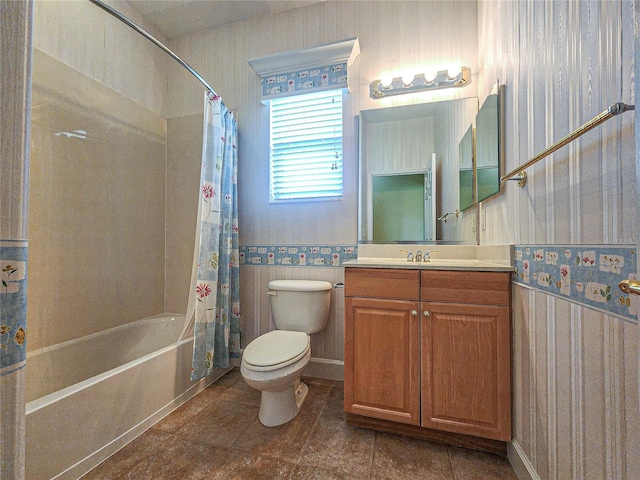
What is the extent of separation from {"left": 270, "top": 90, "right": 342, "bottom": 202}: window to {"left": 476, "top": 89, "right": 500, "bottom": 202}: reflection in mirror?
0.92 m

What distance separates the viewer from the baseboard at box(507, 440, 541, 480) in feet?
3.28

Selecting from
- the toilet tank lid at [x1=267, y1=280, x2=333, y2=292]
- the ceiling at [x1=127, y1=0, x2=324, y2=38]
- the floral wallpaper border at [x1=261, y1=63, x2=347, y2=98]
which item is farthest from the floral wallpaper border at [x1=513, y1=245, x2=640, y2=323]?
the ceiling at [x1=127, y1=0, x2=324, y2=38]

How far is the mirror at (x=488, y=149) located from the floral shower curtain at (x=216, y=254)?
5.51 ft

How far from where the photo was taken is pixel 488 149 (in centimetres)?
145

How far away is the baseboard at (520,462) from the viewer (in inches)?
39.3

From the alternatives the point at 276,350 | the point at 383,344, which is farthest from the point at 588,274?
the point at 276,350

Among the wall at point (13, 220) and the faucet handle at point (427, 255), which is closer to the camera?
the wall at point (13, 220)

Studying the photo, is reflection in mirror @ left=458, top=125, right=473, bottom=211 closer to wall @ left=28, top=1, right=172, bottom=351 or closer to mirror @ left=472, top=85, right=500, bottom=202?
mirror @ left=472, top=85, right=500, bottom=202

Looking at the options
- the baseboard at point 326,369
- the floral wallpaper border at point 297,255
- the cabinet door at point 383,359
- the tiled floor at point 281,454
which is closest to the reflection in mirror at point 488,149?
the cabinet door at point 383,359

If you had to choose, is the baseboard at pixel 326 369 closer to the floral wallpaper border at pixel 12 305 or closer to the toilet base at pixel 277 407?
the toilet base at pixel 277 407

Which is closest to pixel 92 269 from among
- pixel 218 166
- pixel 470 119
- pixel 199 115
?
pixel 218 166

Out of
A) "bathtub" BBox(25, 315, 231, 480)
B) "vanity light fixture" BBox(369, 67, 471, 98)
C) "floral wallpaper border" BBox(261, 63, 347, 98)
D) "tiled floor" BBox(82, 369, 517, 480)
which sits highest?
"floral wallpaper border" BBox(261, 63, 347, 98)

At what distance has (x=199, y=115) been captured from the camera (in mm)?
2225

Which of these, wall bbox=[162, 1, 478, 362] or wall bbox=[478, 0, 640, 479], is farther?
wall bbox=[162, 1, 478, 362]
